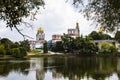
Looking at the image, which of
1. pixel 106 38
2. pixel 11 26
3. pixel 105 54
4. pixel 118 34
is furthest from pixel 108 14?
pixel 106 38

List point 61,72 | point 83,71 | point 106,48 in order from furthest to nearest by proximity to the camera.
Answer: point 106,48, point 83,71, point 61,72

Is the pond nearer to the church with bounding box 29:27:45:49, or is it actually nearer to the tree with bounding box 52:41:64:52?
the tree with bounding box 52:41:64:52

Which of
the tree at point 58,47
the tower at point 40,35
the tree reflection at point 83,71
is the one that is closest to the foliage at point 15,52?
the tree reflection at point 83,71

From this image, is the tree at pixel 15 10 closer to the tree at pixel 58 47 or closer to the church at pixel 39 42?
the tree at pixel 58 47

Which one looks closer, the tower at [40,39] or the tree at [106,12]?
the tree at [106,12]

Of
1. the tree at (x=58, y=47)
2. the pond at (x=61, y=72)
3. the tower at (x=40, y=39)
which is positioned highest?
the tower at (x=40, y=39)

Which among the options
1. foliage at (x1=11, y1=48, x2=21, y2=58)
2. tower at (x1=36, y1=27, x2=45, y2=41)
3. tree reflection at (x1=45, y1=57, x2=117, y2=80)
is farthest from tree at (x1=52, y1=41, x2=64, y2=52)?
tree reflection at (x1=45, y1=57, x2=117, y2=80)

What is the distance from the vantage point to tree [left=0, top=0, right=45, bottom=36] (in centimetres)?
759

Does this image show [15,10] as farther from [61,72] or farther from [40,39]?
[40,39]

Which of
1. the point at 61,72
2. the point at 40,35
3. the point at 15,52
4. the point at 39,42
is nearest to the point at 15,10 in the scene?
the point at 61,72

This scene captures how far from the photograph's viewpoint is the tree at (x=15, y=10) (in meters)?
7.59

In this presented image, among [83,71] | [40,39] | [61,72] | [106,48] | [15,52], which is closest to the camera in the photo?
[61,72]

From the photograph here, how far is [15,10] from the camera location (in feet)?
25.5

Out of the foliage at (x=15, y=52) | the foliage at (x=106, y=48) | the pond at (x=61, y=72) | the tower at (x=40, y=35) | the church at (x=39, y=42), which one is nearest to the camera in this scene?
the pond at (x=61, y=72)
